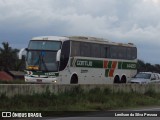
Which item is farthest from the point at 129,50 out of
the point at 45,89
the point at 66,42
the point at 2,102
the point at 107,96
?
the point at 2,102

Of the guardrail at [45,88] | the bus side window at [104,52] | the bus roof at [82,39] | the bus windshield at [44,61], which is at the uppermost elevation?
the bus roof at [82,39]

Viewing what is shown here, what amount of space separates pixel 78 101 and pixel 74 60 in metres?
12.2

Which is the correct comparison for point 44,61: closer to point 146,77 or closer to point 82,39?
point 82,39

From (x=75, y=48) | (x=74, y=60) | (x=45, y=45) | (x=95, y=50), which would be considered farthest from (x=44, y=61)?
(x=95, y=50)

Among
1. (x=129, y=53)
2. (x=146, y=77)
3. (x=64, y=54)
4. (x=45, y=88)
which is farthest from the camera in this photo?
(x=129, y=53)

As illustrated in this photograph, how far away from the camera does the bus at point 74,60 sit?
1362 inches

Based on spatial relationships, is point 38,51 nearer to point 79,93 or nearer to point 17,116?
point 79,93

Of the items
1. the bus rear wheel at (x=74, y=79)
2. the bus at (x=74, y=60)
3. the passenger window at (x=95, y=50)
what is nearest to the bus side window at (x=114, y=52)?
the bus at (x=74, y=60)

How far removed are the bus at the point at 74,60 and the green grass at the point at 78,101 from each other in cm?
669

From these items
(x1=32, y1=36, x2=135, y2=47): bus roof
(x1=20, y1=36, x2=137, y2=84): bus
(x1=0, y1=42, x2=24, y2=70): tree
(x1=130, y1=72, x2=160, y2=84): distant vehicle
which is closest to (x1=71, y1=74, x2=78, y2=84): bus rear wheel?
(x1=20, y1=36, x2=137, y2=84): bus

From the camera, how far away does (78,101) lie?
79.2 ft

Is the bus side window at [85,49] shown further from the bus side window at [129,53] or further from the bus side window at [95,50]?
the bus side window at [129,53]

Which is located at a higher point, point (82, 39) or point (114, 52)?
point (82, 39)

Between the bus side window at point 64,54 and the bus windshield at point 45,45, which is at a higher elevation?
the bus windshield at point 45,45
